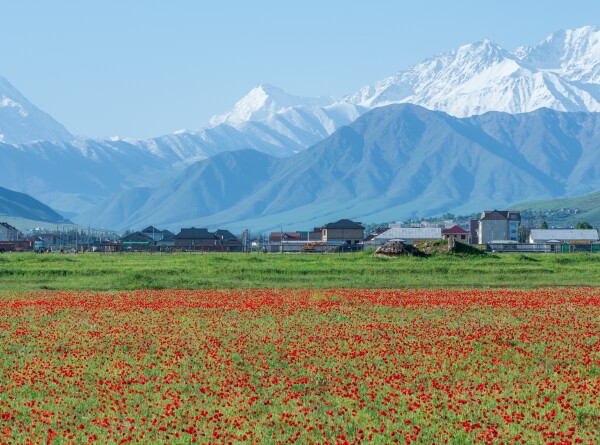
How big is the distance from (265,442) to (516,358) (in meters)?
11.4

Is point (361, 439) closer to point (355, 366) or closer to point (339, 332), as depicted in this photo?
point (355, 366)

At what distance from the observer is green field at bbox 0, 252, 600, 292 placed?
62.6m

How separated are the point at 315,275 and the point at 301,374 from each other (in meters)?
43.7

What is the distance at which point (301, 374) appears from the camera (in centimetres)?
2859

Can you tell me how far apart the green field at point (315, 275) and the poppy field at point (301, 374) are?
17.8 m

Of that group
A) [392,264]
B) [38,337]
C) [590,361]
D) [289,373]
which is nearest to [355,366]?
[289,373]

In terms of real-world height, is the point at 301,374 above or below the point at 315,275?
below

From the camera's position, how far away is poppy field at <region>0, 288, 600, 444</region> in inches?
902

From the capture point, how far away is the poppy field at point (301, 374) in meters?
22.9

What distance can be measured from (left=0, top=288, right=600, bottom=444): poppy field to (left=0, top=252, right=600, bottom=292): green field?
17756 millimetres

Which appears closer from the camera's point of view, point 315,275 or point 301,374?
point 301,374

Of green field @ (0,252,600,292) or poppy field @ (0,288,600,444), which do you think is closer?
poppy field @ (0,288,600,444)

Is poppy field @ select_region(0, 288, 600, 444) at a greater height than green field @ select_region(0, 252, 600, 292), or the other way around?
green field @ select_region(0, 252, 600, 292)

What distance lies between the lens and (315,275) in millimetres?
72250
